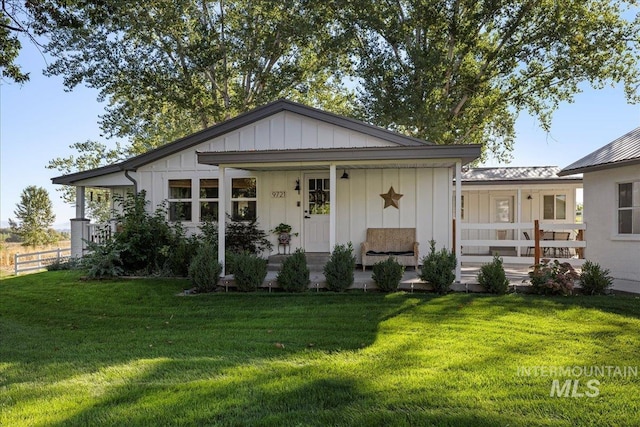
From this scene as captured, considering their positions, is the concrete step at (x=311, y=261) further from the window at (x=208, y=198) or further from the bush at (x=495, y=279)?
the bush at (x=495, y=279)

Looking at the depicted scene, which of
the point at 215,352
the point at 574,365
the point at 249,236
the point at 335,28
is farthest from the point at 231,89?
the point at 574,365

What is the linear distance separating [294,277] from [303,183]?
3.33 m

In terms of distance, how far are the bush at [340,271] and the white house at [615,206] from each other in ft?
18.2

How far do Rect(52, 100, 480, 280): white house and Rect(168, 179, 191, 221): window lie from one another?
1.1 inches

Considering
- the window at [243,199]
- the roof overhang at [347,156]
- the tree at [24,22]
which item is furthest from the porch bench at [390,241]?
the tree at [24,22]

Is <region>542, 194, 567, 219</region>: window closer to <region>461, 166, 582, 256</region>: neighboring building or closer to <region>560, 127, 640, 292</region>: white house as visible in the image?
<region>461, 166, 582, 256</region>: neighboring building

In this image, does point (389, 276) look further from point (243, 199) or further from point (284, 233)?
point (243, 199)

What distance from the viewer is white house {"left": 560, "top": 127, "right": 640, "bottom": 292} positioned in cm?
807

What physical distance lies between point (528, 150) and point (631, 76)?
5293 millimetres

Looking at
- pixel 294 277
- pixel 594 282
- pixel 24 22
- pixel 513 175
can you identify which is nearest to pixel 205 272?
pixel 294 277

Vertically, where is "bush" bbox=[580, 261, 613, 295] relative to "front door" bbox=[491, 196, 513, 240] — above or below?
below

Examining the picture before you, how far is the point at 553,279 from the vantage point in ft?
23.3

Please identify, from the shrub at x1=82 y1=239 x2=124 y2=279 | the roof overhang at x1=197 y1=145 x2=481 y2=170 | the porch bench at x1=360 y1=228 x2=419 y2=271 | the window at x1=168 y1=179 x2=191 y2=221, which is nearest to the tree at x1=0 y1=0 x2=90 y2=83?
the roof overhang at x1=197 y1=145 x2=481 y2=170

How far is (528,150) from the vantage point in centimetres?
2059
